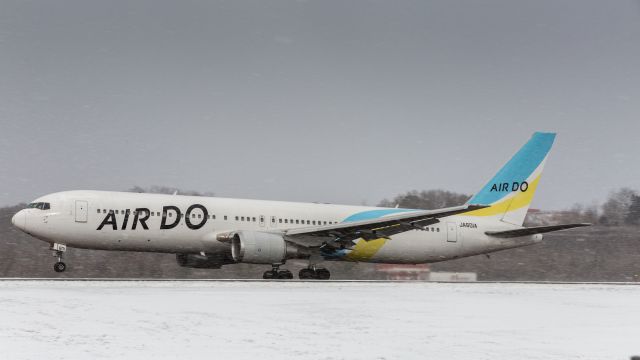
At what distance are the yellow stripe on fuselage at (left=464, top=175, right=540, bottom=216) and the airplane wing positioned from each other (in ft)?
20.5

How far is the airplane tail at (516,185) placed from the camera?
4128 cm

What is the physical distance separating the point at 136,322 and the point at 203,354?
155 inches

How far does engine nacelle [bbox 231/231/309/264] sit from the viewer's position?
3238 centimetres

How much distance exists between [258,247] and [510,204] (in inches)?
595

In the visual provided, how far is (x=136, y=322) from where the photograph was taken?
1587cm

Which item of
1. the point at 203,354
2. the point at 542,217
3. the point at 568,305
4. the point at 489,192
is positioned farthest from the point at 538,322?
the point at 542,217

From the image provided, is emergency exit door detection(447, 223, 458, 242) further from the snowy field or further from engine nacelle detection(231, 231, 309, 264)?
the snowy field

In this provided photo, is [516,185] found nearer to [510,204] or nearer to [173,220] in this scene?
[510,204]

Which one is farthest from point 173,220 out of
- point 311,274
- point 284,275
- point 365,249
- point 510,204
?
point 510,204

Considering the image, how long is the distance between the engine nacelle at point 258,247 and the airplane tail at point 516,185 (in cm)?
1197

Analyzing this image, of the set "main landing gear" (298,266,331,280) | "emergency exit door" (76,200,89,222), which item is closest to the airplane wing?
"main landing gear" (298,266,331,280)

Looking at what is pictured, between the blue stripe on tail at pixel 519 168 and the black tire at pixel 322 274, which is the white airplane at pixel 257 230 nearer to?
the black tire at pixel 322 274

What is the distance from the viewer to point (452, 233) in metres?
40.0

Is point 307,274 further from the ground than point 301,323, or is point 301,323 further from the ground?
point 307,274
